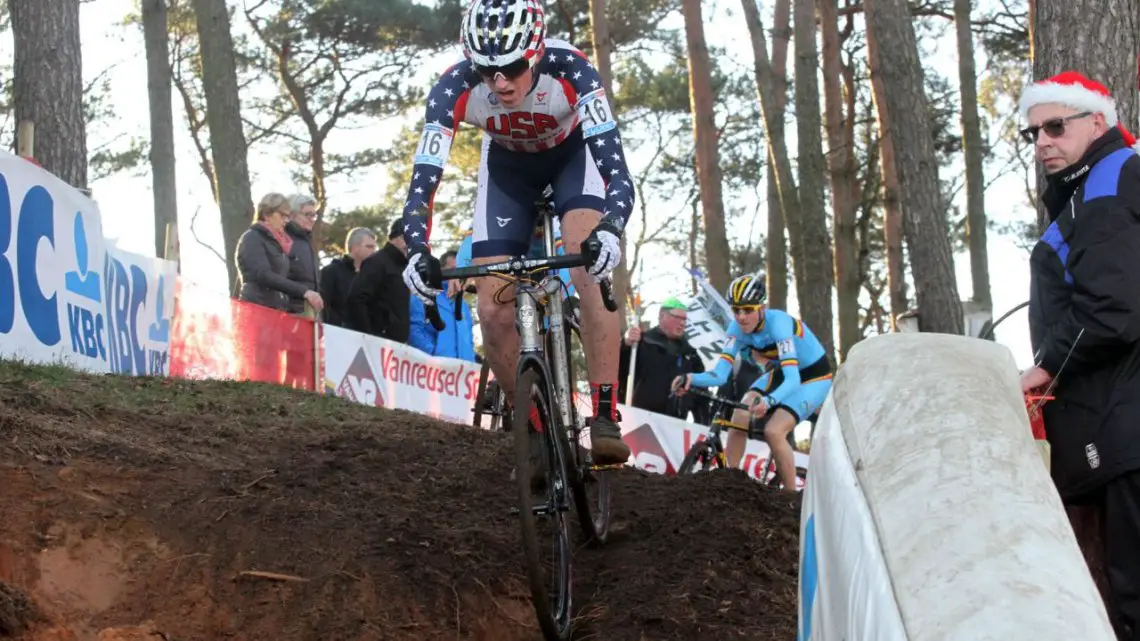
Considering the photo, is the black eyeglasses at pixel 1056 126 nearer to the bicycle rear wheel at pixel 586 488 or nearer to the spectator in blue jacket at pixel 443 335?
the bicycle rear wheel at pixel 586 488

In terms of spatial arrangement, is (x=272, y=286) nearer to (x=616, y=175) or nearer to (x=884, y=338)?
(x=616, y=175)

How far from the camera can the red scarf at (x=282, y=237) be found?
11477mm

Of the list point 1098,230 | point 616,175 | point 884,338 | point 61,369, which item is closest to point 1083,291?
point 1098,230

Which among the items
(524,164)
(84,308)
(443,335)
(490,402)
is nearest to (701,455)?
(490,402)

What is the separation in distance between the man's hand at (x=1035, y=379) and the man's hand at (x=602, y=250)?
1800 mm

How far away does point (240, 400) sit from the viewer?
8.96 m

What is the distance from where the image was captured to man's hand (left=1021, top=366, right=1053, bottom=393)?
161 inches

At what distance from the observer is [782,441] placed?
37.3 feet

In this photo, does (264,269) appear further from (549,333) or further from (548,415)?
(548,415)

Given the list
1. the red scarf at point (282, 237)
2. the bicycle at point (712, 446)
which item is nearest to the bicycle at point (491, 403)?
the bicycle at point (712, 446)

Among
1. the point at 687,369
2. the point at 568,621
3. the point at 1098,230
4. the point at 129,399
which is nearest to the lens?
the point at 1098,230

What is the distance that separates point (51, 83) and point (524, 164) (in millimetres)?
6990

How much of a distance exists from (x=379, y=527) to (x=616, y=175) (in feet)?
6.16

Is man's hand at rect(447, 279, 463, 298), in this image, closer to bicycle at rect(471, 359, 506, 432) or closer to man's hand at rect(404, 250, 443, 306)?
man's hand at rect(404, 250, 443, 306)
